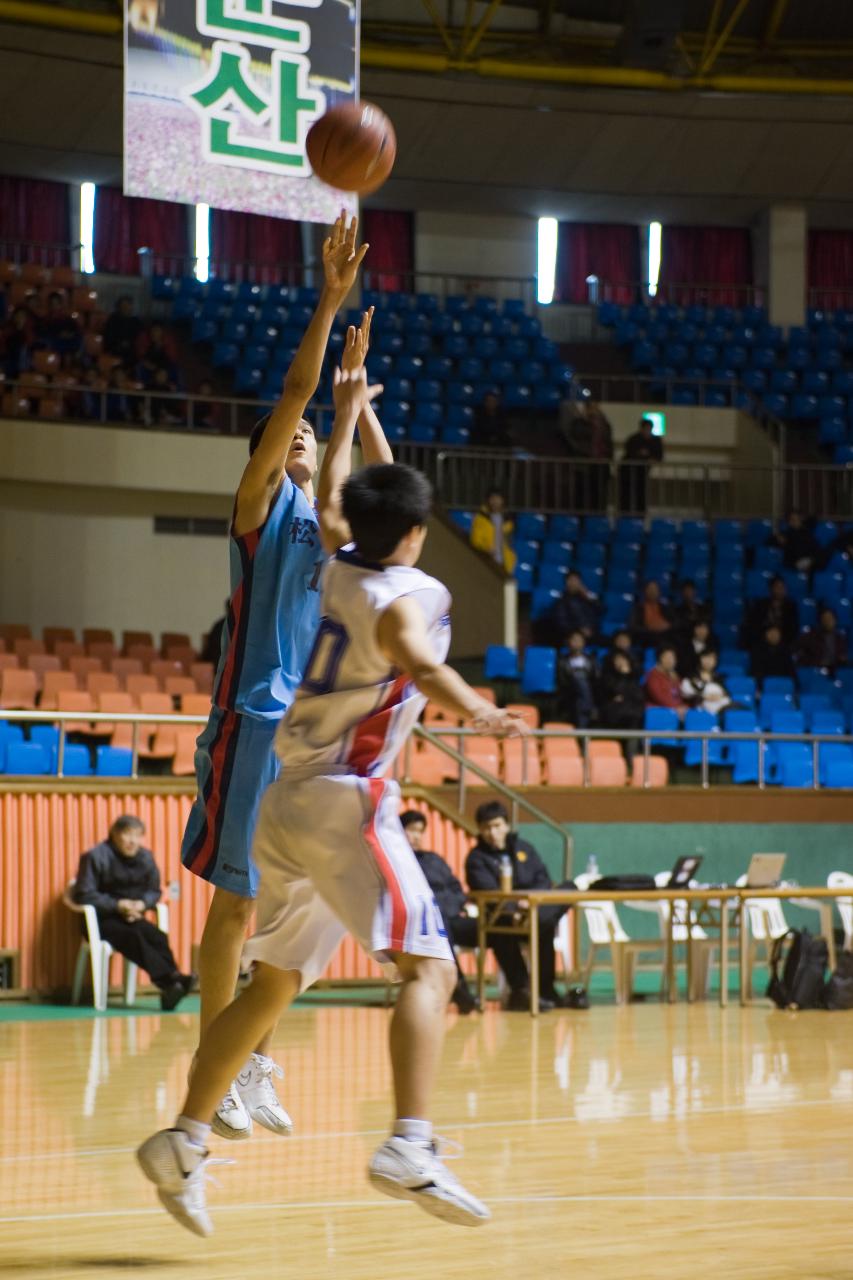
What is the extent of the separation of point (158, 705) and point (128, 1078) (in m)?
6.66

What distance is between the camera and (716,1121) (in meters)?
6.17

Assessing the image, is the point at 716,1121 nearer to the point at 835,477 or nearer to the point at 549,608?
the point at 549,608

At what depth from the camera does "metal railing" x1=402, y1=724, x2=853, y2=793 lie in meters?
12.8

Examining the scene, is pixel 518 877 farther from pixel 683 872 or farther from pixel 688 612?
pixel 688 612

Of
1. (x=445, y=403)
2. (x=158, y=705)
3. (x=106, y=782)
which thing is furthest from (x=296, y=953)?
(x=445, y=403)

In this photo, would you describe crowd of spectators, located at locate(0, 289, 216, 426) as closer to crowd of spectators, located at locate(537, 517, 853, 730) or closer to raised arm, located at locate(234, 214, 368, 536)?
crowd of spectators, located at locate(537, 517, 853, 730)

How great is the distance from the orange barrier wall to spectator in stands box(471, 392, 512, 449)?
958cm

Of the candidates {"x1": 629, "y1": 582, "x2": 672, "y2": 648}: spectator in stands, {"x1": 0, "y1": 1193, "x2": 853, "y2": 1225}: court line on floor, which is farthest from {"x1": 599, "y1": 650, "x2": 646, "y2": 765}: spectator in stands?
{"x1": 0, "y1": 1193, "x2": 853, "y2": 1225}: court line on floor

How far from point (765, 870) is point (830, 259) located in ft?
57.3

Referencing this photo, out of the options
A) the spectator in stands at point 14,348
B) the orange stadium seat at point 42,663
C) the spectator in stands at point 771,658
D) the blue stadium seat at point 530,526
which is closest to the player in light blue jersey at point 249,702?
the orange stadium seat at point 42,663

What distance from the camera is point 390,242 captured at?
25.4 m

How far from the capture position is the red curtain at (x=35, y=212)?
23562 millimetres

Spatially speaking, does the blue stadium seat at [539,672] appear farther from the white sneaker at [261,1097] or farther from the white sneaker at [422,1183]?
the white sneaker at [422,1183]

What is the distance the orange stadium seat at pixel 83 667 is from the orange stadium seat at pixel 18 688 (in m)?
0.72
